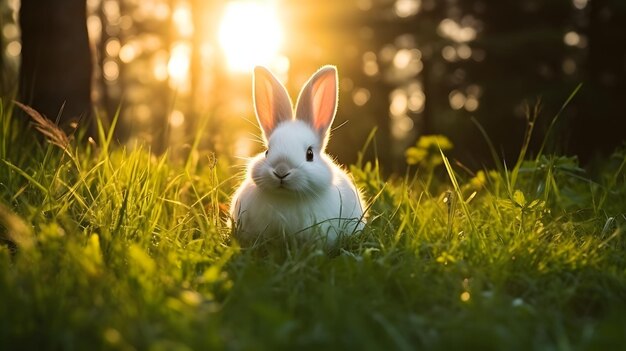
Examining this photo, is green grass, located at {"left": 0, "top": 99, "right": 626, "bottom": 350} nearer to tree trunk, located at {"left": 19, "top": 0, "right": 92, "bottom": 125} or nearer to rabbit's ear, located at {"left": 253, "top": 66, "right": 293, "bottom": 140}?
rabbit's ear, located at {"left": 253, "top": 66, "right": 293, "bottom": 140}

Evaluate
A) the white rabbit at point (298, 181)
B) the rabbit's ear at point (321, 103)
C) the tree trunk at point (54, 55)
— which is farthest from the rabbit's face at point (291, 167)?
the tree trunk at point (54, 55)

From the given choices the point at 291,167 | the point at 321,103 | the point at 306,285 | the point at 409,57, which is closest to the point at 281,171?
the point at 291,167

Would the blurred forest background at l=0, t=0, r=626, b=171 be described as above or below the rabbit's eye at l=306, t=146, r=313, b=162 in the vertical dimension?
below

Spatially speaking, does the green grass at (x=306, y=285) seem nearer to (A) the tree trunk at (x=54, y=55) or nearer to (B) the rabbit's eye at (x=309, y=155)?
(B) the rabbit's eye at (x=309, y=155)

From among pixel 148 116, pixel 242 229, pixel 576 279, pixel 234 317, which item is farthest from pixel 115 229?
pixel 148 116

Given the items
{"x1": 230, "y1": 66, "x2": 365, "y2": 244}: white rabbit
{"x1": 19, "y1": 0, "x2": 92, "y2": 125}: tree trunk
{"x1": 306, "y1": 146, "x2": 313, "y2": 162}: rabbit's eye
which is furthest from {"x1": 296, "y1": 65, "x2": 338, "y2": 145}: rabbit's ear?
{"x1": 19, "y1": 0, "x2": 92, "y2": 125}: tree trunk

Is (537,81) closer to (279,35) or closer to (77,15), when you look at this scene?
(279,35)
